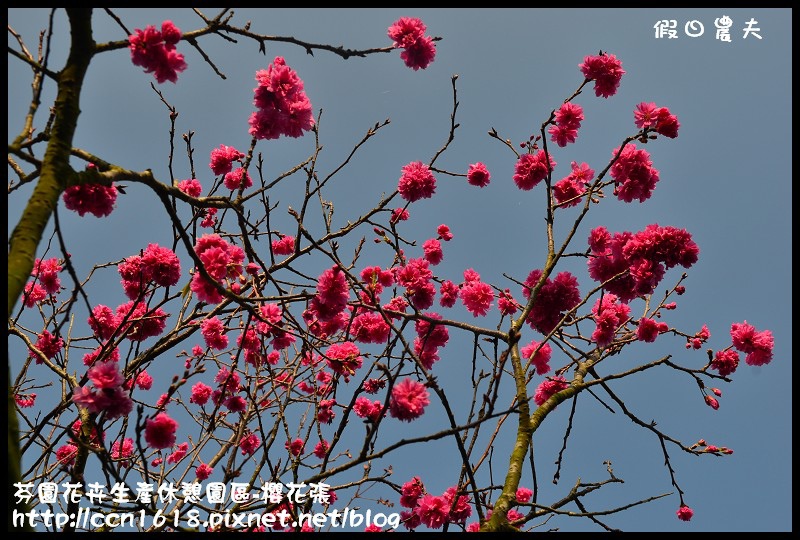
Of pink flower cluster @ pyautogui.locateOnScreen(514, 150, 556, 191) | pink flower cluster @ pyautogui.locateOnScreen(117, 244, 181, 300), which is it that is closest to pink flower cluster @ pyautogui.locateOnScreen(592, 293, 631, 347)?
pink flower cluster @ pyautogui.locateOnScreen(514, 150, 556, 191)

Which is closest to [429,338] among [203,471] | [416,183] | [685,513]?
[416,183]

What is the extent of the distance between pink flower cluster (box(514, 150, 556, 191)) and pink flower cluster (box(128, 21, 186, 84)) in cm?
307

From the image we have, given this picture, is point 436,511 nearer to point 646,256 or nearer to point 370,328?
point 370,328

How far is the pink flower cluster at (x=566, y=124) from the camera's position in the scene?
15.6ft

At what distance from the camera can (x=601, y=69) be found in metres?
4.47

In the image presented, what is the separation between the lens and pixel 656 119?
4.07 meters

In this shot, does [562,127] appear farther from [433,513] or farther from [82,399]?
[82,399]

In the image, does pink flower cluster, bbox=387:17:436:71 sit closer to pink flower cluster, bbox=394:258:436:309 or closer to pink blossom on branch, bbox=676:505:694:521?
pink flower cluster, bbox=394:258:436:309

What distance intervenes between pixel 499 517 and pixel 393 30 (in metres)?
3.30

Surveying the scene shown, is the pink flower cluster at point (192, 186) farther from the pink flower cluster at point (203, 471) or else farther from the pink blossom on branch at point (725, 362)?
the pink blossom on branch at point (725, 362)

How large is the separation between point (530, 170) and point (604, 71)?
1042mm

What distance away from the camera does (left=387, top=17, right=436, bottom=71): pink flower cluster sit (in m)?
3.54

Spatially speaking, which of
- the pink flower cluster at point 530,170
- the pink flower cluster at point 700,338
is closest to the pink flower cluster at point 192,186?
the pink flower cluster at point 530,170
